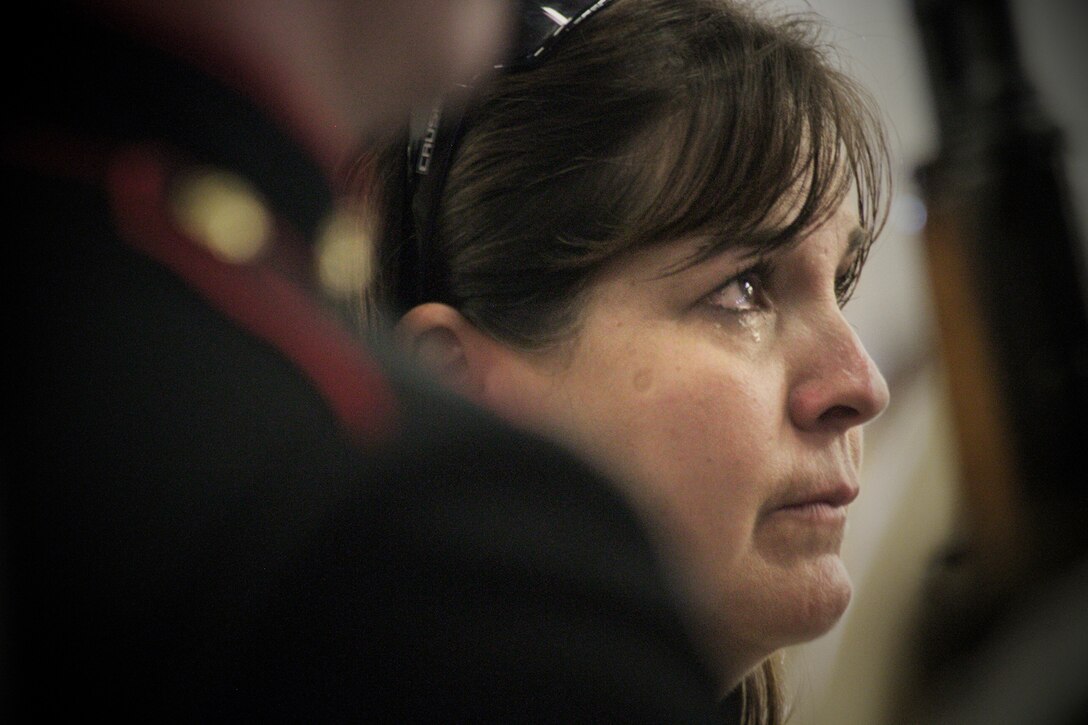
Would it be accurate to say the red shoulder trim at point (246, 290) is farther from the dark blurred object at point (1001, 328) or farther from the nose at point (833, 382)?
the dark blurred object at point (1001, 328)

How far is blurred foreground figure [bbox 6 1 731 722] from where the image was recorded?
36 cm

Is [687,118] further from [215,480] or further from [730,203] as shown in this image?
[215,480]

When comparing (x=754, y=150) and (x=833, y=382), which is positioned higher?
(x=754, y=150)

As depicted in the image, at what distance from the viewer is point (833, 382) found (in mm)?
449

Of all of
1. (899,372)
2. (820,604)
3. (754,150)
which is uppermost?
(754,150)

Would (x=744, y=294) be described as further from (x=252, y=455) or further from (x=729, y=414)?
(x=252, y=455)

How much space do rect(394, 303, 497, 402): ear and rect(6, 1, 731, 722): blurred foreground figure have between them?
0.9 inches

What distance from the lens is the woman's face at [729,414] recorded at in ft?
1.40

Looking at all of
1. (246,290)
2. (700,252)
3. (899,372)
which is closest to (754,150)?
(700,252)

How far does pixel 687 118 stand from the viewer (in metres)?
0.46

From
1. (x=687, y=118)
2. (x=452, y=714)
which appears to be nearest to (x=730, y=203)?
(x=687, y=118)

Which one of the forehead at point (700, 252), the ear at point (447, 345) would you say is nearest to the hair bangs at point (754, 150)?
the forehead at point (700, 252)

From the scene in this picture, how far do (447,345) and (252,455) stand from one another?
4.5 inches

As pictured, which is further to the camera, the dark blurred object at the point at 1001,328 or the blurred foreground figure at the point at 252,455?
Result: the dark blurred object at the point at 1001,328
